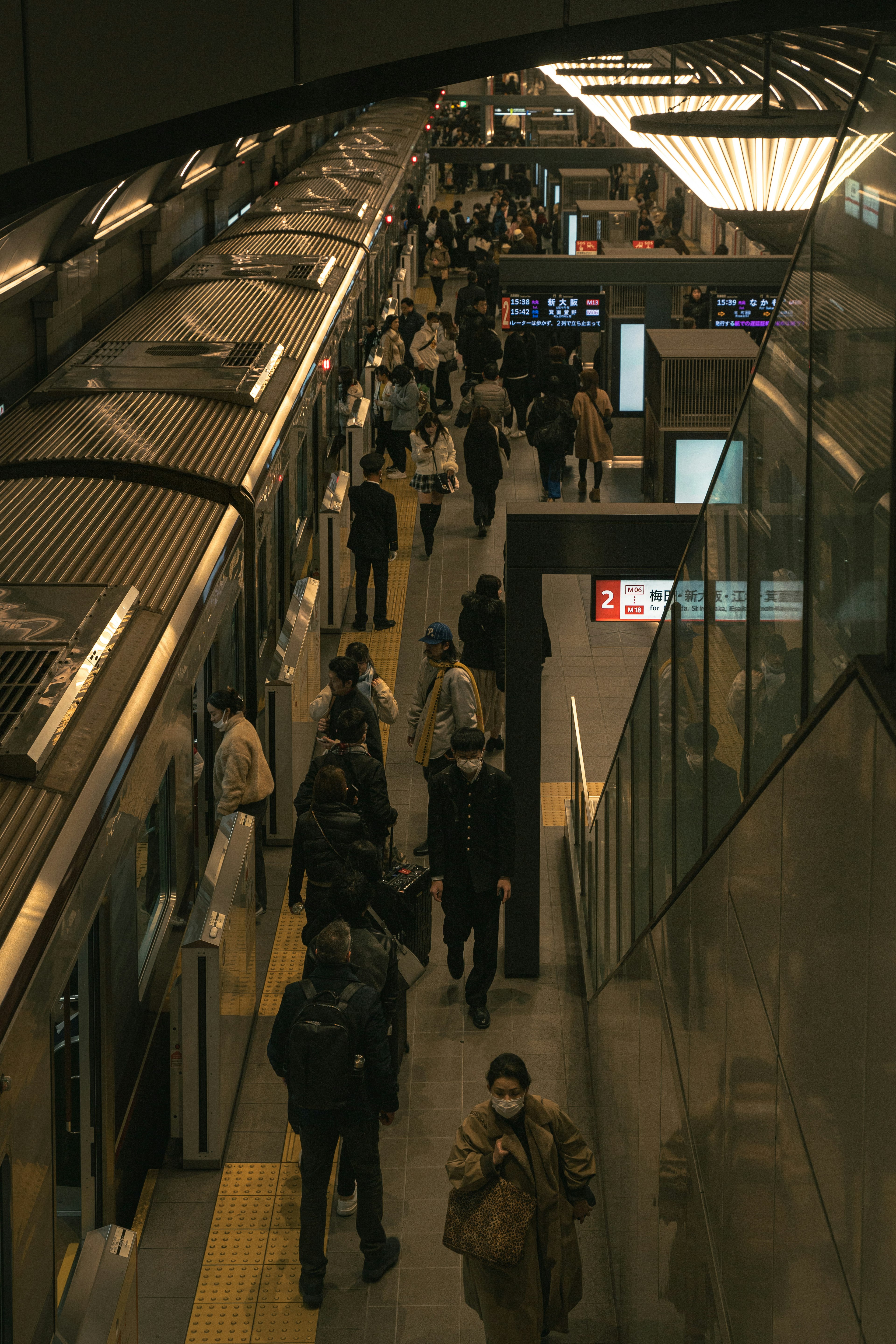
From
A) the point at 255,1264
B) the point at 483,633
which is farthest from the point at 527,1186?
the point at 483,633

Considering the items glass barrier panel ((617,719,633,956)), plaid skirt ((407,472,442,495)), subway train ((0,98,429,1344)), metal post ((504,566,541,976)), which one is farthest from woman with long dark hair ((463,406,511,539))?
glass barrier panel ((617,719,633,956))

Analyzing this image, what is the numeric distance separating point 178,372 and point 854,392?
25.3ft

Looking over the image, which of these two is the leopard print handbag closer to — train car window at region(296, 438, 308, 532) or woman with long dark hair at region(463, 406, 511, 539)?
train car window at region(296, 438, 308, 532)

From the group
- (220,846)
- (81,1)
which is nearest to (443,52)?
(81,1)

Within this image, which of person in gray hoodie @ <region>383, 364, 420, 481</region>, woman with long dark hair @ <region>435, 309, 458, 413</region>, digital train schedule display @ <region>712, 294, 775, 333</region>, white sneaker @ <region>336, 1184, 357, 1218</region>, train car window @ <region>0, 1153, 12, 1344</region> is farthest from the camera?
woman with long dark hair @ <region>435, 309, 458, 413</region>

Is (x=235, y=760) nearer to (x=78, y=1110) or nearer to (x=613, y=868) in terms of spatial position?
(x=613, y=868)

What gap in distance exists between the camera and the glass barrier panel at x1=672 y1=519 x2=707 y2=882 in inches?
160

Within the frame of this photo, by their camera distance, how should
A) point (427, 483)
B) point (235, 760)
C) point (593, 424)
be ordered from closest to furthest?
point (235, 760)
point (427, 483)
point (593, 424)

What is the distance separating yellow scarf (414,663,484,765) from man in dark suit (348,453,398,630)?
11.3ft

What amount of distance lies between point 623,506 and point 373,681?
7.70 feet

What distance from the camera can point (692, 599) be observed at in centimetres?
424

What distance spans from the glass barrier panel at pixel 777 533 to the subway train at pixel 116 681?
182 cm

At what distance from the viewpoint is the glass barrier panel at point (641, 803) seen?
5371mm

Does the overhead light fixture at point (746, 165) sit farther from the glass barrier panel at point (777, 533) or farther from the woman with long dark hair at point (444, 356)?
the woman with long dark hair at point (444, 356)
